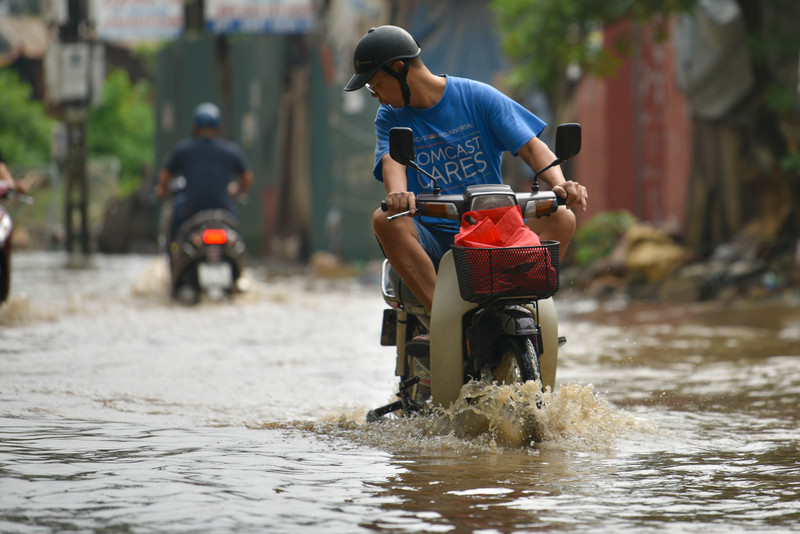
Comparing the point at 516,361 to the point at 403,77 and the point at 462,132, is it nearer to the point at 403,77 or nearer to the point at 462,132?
the point at 462,132

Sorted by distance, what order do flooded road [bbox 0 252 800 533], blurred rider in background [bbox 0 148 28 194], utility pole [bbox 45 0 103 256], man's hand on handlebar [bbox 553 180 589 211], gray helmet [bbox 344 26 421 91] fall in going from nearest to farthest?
flooded road [bbox 0 252 800 533] < man's hand on handlebar [bbox 553 180 589 211] < gray helmet [bbox 344 26 421 91] < blurred rider in background [bbox 0 148 28 194] < utility pole [bbox 45 0 103 256]

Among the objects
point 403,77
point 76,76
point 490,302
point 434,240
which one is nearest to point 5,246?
point 434,240

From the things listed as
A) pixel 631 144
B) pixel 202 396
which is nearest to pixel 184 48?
pixel 631 144

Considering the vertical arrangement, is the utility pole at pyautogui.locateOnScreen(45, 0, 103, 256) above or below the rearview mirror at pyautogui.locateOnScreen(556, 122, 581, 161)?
above

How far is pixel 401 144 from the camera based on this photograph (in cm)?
517

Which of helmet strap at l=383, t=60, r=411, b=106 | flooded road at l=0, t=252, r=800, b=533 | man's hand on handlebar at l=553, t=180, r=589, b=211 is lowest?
flooded road at l=0, t=252, r=800, b=533

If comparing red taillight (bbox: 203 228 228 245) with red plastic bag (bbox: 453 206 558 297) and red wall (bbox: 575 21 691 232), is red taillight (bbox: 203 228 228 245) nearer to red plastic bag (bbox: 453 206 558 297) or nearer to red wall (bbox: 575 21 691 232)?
red wall (bbox: 575 21 691 232)

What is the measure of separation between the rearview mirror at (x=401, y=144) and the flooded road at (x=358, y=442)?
1.07 metres

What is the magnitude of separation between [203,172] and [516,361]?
28.1 ft

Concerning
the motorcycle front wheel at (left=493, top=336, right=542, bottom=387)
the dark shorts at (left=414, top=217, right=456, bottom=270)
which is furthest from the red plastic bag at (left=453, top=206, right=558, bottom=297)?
the dark shorts at (left=414, top=217, right=456, bottom=270)

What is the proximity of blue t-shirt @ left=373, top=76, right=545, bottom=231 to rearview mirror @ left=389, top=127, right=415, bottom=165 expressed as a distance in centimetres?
44

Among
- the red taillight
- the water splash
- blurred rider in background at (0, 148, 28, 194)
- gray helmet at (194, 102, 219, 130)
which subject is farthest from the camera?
gray helmet at (194, 102, 219, 130)

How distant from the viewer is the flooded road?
4.11 m

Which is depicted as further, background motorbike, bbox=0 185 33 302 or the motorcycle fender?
background motorbike, bbox=0 185 33 302
